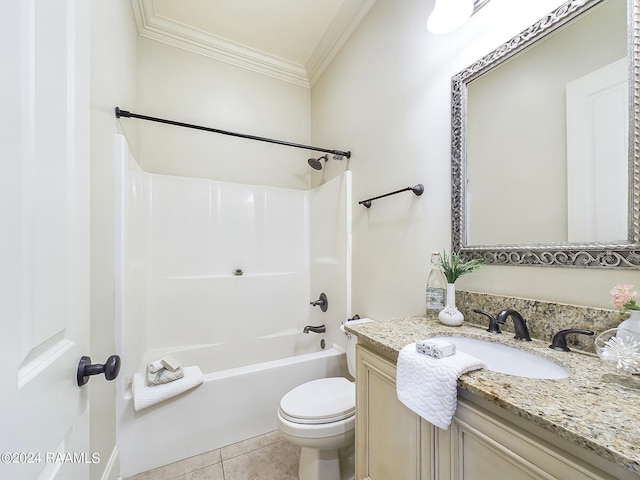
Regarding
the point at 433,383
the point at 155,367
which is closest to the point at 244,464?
the point at 155,367

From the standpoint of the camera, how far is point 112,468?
1252mm

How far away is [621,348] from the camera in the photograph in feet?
1.98

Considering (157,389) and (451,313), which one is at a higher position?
(451,313)

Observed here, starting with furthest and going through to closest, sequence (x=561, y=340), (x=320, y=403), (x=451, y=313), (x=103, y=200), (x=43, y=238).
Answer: (x=320, y=403) < (x=103, y=200) < (x=451, y=313) < (x=561, y=340) < (x=43, y=238)

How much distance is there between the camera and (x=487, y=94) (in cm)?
109

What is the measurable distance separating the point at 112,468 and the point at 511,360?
5.88 feet

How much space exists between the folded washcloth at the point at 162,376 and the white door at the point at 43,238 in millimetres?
880

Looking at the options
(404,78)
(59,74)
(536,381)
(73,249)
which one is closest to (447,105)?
(404,78)

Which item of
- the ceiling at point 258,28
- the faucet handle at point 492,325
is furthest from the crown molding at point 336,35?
the faucet handle at point 492,325

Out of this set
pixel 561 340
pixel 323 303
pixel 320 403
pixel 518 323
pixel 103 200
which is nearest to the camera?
pixel 561 340

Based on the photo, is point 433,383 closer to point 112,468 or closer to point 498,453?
point 498,453

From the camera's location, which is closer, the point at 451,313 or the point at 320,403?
the point at 451,313

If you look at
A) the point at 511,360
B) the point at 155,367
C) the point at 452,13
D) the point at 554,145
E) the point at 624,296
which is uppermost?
the point at 452,13

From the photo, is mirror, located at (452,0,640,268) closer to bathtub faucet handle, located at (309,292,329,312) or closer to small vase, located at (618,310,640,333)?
small vase, located at (618,310,640,333)
